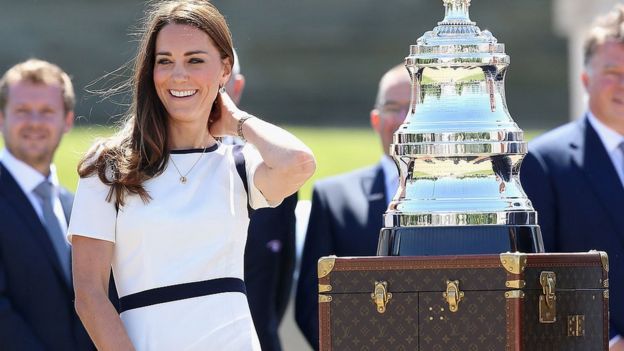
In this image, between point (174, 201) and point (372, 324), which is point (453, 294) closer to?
point (372, 324)

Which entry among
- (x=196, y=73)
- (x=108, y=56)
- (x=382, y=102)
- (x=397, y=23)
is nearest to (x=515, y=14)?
(x=397, y=23)

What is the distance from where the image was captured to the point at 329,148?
22.7 m

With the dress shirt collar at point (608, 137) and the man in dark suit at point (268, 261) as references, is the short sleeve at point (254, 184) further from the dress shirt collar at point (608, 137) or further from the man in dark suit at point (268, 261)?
the dress shirt collar at point (608, 137)

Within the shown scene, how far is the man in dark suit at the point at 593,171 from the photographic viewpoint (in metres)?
5.84

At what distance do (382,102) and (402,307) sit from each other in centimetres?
289

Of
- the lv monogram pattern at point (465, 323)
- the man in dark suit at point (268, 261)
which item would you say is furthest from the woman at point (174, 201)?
the man in dark suit at point (268, 261)

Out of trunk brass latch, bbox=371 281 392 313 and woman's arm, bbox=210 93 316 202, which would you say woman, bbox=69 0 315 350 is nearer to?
woman's arm, bbox=210 93 316 202

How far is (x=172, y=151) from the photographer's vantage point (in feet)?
14.8

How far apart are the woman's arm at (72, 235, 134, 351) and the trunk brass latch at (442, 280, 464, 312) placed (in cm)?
96

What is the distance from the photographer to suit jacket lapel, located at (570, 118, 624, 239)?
5875 mm

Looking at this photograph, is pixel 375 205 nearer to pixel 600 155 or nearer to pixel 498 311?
pixel 600 155

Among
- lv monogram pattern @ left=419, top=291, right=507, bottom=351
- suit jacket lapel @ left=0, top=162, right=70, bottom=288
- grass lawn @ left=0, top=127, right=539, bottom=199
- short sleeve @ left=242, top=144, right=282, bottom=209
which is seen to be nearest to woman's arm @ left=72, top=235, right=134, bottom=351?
short sleeve @ left=242, top=144, right=282, bottom=209

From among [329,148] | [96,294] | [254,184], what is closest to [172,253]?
[96,294]

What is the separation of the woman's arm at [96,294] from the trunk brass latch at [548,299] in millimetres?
1144
